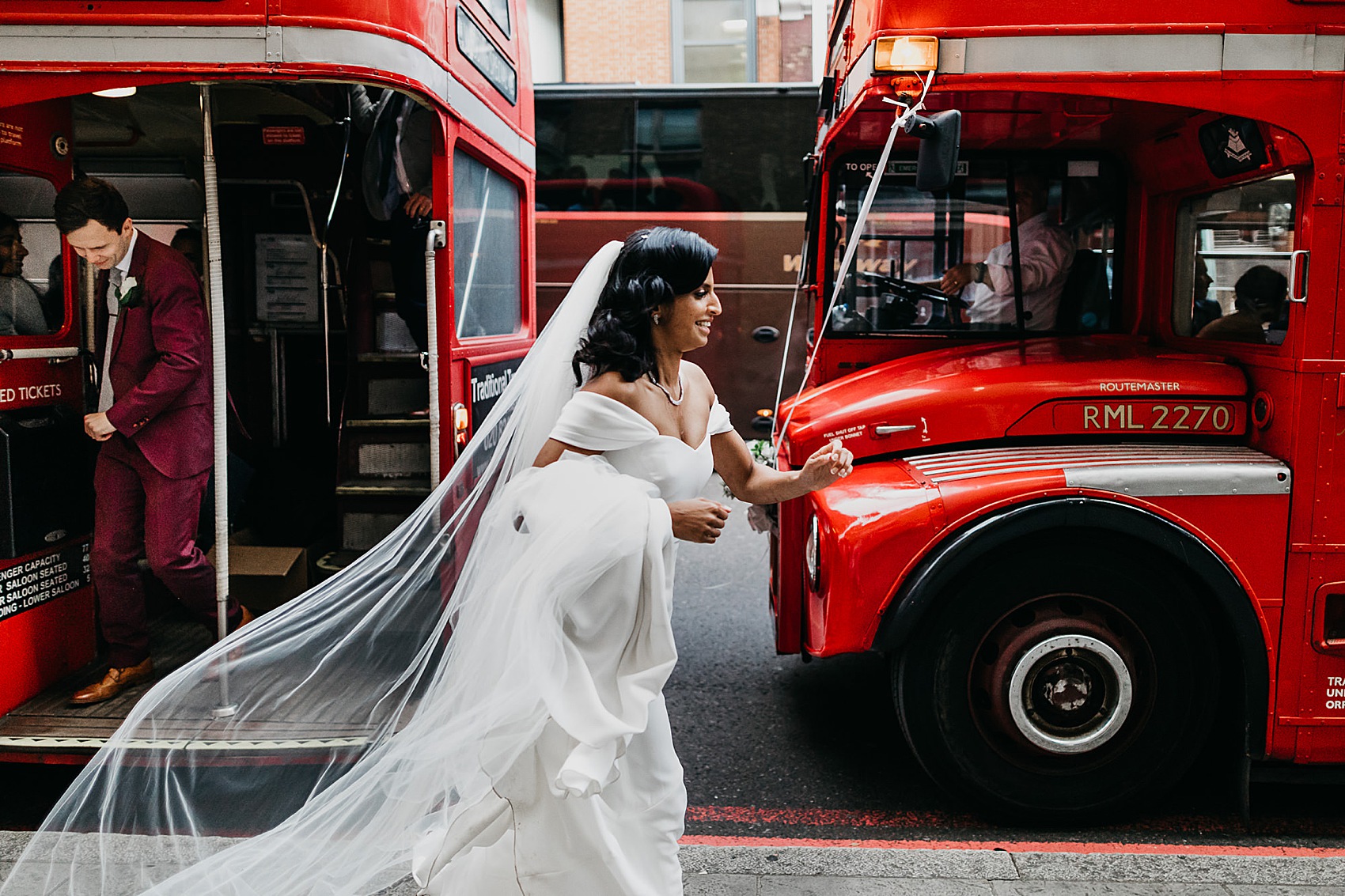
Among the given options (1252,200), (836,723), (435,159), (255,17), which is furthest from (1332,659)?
(255,17)

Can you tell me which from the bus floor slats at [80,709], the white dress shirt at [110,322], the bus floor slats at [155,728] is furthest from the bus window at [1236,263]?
the bus floor slats at [80,709]

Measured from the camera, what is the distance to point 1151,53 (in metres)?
3.28

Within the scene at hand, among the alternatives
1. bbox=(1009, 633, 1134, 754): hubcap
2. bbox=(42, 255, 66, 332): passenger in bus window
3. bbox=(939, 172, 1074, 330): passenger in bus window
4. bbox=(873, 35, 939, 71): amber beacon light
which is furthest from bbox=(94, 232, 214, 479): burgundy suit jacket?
bbox=(1009, 633, 1134, 754): hubcap

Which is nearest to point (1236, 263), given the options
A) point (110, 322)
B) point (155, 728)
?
point (155, 728)

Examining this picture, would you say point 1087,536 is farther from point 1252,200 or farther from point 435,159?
point 435,159

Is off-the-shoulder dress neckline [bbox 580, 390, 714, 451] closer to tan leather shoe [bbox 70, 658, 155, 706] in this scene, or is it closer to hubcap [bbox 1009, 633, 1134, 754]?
hubcap [bbox 1009, 633, 1134, 754]

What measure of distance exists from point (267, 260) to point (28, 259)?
2.16m

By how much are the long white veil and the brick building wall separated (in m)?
14.1

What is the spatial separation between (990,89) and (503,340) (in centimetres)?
265

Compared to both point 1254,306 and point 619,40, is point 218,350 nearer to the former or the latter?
point 1254,306

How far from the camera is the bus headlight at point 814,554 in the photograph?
359 cm

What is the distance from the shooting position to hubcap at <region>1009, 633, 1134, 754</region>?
347 cm

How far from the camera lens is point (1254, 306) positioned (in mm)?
3793

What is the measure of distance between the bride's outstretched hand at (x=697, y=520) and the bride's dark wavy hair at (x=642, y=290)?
341 mm
